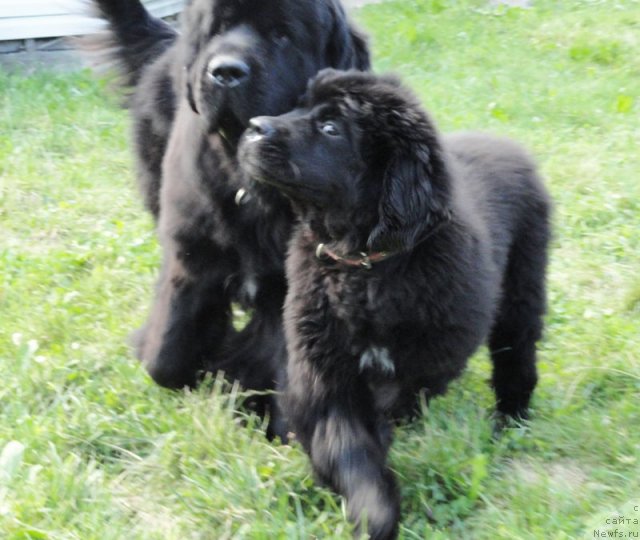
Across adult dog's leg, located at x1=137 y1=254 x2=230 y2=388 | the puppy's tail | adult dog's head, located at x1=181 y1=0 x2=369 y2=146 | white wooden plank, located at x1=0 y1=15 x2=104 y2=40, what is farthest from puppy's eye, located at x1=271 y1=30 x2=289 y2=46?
white wooden plank, located at x1=0 y1=15 x2=104 y2=40

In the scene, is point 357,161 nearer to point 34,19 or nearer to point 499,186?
point 499,186

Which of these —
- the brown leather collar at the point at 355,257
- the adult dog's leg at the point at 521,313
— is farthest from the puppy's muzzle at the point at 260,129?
the adult dog's leg at the point at 521,313

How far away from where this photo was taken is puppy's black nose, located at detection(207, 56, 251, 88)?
258 cm

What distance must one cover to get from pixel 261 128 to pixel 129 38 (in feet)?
5.82

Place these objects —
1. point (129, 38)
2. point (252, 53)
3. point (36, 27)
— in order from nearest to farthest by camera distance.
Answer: point (252, 53) → point (129, 38) → point (36, 27)

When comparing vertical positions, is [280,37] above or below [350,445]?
above

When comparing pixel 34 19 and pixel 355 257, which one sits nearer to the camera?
pixel 355 257

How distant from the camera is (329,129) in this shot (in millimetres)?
2676

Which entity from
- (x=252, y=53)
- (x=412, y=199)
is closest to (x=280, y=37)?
(x=252, y=53)

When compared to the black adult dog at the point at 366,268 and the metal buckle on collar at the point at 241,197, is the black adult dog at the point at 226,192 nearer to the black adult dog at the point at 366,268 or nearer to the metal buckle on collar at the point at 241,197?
the metal buckle on collar at the point at 241,197

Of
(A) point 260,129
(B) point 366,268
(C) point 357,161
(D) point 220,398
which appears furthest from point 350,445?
(A) point 260,129

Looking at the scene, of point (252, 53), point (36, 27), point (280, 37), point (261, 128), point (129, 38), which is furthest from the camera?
point (36, 27)

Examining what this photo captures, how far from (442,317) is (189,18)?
4.12ft

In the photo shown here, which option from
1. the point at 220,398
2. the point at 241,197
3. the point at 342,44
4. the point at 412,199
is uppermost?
the point at 342,44
